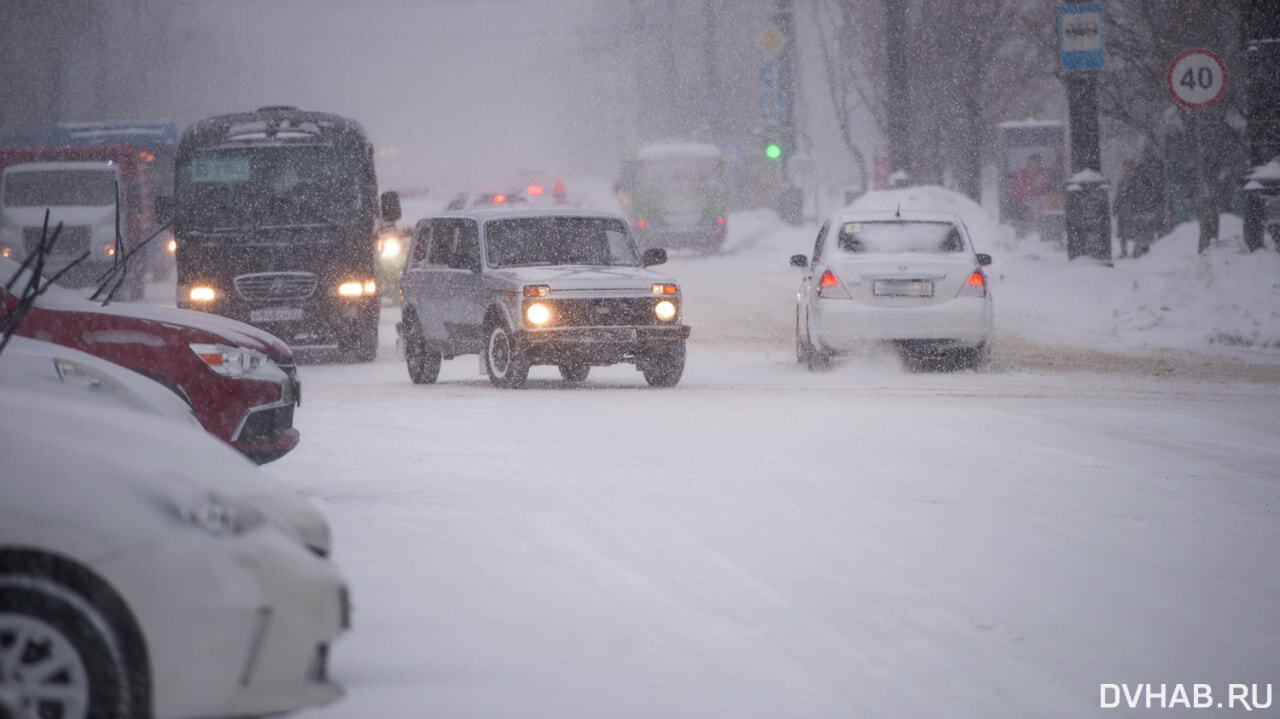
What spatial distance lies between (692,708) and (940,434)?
6.91 metres

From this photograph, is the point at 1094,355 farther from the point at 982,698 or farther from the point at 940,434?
the point at 982,698

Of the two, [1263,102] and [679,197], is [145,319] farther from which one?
[679,197]

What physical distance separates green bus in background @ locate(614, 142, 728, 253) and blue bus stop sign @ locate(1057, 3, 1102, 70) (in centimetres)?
2278

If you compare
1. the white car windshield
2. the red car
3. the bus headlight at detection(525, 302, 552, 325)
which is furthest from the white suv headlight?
the white car windshield

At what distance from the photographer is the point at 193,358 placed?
8.92 meters

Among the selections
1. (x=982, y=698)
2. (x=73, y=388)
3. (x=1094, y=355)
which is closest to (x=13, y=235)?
(x=1094, y=355)

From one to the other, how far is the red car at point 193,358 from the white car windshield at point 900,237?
361 inches

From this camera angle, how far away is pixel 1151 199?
3434 centimetres

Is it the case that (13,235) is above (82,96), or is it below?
below

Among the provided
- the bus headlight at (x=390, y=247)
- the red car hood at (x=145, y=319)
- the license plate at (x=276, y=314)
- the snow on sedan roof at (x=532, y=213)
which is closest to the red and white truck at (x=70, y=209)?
the bus headlight at (x=390, y=247)

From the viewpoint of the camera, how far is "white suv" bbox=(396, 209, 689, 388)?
1488cm

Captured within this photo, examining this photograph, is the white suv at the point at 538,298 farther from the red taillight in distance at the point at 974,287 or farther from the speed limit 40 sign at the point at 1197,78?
the speed limit 40 sign at the point at 1197,78

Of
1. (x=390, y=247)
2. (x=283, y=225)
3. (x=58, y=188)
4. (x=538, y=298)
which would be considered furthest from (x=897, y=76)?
(x=538, y=298)

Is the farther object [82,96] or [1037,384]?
[82,96]
